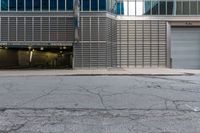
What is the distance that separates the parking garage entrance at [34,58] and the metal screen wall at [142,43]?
18.7 ft

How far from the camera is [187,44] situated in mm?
43094

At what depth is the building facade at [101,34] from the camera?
126ft

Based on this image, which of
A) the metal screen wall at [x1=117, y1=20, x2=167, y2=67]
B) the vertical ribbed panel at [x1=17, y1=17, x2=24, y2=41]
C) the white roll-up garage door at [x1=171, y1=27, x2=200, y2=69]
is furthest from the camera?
the white roll-up garage door at [x1=171, y1=27, x2=200, y2=69]

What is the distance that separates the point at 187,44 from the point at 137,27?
5551 millimetres

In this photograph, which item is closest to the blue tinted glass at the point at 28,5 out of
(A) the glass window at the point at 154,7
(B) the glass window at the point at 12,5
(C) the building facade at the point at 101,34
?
(C) the building facade at the point at 101,34

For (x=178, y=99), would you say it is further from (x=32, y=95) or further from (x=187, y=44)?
(x=187, y=44)

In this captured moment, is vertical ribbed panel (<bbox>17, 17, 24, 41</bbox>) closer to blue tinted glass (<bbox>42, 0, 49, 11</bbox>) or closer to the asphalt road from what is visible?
blue tinted glass (<bbox>42, 0, 49, 11</bbox>)

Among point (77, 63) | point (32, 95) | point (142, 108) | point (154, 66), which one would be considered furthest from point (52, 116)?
point (154, 66)

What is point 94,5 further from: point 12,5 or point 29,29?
point 12,5

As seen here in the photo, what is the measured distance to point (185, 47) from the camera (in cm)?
4309

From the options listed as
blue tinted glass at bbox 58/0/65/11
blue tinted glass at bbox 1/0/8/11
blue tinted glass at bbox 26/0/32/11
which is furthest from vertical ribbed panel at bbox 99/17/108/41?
blue tinted glass at bbox 1/0/8/11

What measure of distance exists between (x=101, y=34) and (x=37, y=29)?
5.86m

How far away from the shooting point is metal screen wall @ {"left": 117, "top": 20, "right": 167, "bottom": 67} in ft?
137

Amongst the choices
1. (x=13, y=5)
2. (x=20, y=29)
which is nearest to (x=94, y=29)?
(x=20, y=29)
